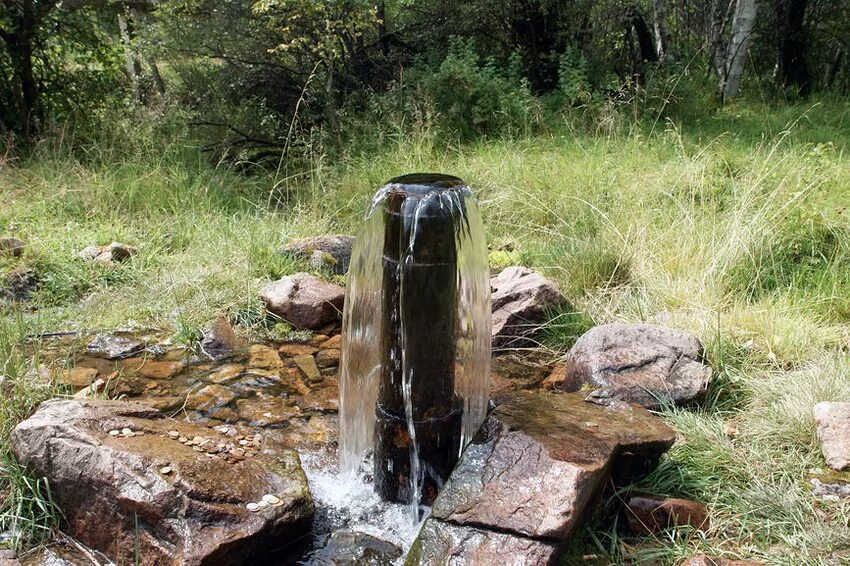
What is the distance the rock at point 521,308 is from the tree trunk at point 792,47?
6.92m

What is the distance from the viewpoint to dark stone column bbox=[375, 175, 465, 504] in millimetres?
2277

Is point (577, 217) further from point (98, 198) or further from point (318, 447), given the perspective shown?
point (98, 198)

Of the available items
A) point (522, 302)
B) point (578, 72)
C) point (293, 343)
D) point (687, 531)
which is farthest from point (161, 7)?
point (687, 531)

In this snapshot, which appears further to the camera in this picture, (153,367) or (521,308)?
(521,308)

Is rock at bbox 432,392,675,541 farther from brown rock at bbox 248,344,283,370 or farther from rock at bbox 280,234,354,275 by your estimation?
rock at bbox 280,234,354,275

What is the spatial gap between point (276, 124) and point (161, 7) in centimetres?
220

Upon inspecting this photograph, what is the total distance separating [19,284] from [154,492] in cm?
280

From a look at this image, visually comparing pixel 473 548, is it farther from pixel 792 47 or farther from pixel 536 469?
pixel 792 47

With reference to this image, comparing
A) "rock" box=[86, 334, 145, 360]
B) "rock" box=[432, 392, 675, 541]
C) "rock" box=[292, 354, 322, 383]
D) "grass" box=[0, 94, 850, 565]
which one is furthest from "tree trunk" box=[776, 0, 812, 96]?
"rock" box=[86, 334, 145, 360]

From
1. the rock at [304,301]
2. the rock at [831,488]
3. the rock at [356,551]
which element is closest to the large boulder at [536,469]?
the rock at [356,551]

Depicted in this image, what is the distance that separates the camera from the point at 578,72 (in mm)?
8141

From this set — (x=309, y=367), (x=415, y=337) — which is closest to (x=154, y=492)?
(x=415, y=337)

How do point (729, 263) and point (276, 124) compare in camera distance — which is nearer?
point (729, 263)

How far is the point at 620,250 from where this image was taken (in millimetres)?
4195
